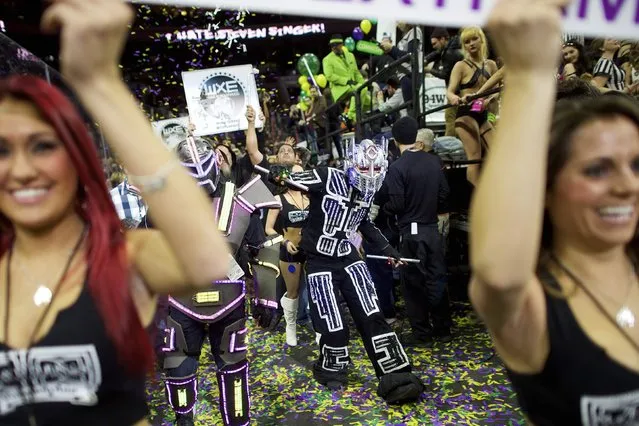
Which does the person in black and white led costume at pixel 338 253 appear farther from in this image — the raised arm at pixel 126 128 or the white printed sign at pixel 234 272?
the raised arm at pixel 126 128

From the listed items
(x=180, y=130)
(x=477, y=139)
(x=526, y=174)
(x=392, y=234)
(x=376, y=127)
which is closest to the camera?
(x=526, y=174)

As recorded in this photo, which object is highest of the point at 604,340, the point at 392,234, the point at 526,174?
the point at 526,174

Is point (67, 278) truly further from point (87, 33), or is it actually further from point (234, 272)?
point (234, 272)

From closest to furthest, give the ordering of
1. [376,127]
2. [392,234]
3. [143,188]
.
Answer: [143,188] < [392,234] < [376,127]

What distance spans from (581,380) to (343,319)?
3.60 metres

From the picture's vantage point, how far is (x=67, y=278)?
1352 mm

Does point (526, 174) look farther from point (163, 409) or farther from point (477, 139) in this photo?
point (477, 139)

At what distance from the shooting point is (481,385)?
15.4 feet

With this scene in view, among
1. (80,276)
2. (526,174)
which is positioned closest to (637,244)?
(526,174)

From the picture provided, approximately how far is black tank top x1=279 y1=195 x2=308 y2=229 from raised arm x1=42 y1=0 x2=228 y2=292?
4.49 m

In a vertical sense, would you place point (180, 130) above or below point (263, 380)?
above

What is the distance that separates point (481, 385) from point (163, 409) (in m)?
2.68

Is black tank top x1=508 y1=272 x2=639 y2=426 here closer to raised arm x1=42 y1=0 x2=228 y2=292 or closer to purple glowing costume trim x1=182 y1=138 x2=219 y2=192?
raised arm x1=42 y1=0 x2=228 y2=292

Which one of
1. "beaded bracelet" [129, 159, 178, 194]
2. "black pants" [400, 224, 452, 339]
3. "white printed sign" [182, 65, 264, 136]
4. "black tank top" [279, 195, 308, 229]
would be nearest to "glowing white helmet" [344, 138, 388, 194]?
"black tank top" [279, 195, 308, 229]
